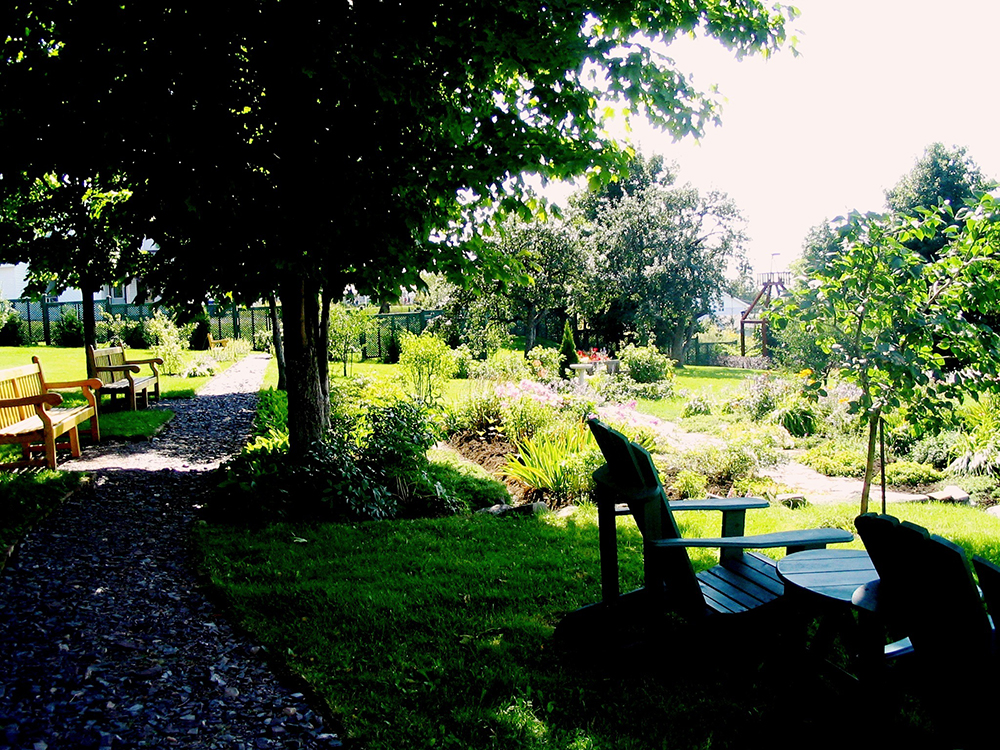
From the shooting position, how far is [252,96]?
541 cm

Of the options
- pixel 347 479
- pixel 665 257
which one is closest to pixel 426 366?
pixel 347 479

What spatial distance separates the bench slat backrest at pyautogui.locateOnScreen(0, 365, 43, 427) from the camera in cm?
705

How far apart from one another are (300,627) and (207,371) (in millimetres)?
16513

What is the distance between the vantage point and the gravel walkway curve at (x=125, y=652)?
2.58 metres

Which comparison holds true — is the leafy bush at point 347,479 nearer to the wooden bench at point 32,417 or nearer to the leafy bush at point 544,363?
the wooden bench at point 32,417

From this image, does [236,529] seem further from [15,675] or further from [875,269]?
[875,269]

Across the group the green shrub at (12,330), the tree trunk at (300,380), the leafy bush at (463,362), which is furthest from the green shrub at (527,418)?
the green shrub at (12,330)

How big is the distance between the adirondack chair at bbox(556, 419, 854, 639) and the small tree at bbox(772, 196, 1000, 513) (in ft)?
5.37

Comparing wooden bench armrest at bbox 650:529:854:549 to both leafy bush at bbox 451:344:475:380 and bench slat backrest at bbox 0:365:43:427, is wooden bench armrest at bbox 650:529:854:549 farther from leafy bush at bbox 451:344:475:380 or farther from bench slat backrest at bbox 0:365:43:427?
leafy bush at bbox 451:344:475:380

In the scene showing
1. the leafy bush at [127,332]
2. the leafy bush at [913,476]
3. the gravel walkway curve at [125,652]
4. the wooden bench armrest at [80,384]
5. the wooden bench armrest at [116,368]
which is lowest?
the leafy bush at [913,476]

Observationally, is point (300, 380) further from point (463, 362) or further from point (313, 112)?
point (463, 362)

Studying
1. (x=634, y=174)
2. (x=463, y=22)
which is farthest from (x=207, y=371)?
(x=634, y=174)

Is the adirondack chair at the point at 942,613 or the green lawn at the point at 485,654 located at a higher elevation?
the adirondack chair at the point at 942,613

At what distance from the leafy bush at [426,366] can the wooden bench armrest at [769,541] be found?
8.74m
